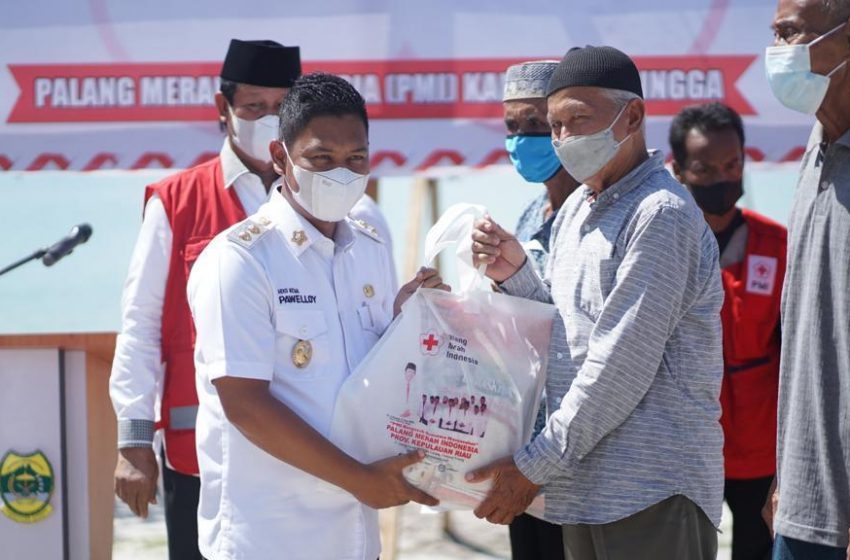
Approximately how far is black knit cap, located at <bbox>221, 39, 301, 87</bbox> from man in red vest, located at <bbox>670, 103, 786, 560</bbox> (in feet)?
4.57

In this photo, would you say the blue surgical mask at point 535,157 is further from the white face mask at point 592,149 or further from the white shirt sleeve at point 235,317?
the white shirt sleeve at point 235,317

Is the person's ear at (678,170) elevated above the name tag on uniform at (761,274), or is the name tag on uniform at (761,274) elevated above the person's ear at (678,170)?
the person's ear at (678,170)

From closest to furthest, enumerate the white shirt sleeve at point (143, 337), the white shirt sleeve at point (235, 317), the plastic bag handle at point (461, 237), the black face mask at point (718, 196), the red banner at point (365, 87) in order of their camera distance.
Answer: the white shirt sleeve at point (235, 317) < the plastic bag handle at point (461, 237) < the white shirt sleeve at point (143, 337) < the black face mask at point (718, 196) < the red banner at point (365, 87)

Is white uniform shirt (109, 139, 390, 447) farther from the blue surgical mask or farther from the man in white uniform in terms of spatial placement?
the blue surgical mask

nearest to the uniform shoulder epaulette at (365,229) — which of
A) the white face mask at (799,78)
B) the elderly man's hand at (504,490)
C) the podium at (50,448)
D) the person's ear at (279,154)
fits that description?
the person's ear at (279,154)

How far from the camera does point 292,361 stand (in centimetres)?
256

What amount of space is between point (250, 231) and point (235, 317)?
0.20 m

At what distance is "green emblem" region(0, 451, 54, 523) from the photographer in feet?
12.5

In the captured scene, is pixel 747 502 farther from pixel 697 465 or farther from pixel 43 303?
pixel 43 303

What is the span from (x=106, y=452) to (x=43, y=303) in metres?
1.07

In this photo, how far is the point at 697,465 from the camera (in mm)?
2592

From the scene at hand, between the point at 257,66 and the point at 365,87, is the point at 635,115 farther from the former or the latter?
the point at 365,87

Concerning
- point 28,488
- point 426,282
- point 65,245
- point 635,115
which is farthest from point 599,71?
point 28,488

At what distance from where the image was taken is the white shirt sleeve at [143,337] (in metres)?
3.30
